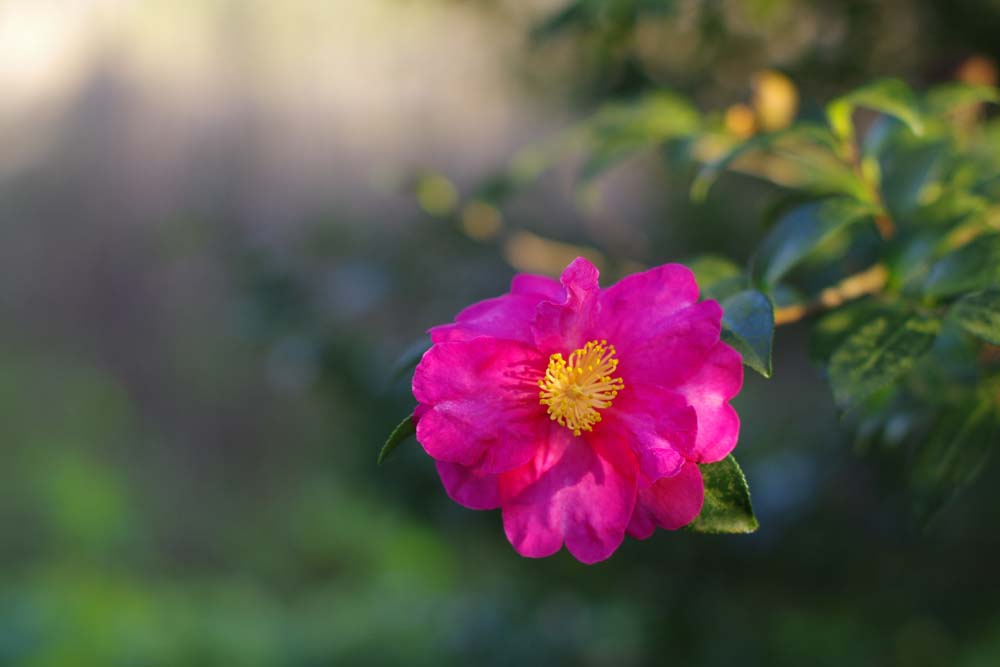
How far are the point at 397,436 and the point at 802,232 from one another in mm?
269

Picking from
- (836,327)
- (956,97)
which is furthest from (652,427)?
(956,97)

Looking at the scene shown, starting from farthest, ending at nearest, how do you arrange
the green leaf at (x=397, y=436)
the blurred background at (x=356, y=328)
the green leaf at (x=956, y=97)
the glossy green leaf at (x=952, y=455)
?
the blurred background at (x=356, y=328)
the green leaf at (x=956, y=97)
the glossy green leaf at (x=952, y=455)
the green leaf at (x=397, y=436)

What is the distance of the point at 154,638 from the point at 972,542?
2.07 m

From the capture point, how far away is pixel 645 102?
81cm

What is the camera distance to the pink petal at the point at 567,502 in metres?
0.41

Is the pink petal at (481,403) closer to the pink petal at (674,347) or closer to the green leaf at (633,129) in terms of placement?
the pink petal at (674,347)

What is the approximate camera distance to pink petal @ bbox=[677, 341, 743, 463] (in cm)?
40

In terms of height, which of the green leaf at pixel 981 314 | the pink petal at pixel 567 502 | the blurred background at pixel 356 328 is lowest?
the blurred background at pixel 356 328

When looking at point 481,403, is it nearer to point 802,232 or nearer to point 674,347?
point 674,347

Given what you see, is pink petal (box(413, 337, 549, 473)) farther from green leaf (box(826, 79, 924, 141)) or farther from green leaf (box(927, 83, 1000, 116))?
green leaf (box(927, 83, 1000, 116))

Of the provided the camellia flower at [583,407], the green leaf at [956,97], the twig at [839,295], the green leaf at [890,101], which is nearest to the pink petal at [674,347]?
the camellia flower at [583,407]

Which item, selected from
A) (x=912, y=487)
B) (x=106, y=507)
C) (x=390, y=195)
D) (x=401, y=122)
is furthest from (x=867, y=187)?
(x=106, y=507)

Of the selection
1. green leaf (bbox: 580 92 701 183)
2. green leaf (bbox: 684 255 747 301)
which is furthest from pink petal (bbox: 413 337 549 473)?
green leaf (bbox: 580 92 701 183)

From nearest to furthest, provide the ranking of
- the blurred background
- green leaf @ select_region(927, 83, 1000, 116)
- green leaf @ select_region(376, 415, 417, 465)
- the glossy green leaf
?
green leaf @ select_region(376, 415, 417, 465), the glossy green leaf, green leaf @ select_region(927, 83, 1000, 116), the blurred background
